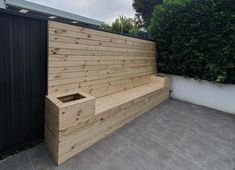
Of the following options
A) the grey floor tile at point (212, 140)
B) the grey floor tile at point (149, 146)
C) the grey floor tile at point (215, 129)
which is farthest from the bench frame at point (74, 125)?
the grey floor tile at point (215, 129)

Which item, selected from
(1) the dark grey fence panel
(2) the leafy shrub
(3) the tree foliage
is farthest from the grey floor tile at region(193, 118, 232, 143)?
(3) the tree foliage

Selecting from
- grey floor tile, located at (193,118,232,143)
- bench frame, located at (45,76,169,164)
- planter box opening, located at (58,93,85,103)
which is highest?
planter box opening, located at (58,93,85,103)

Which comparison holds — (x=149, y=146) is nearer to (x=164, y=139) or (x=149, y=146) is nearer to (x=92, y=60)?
(x=164, y=139)

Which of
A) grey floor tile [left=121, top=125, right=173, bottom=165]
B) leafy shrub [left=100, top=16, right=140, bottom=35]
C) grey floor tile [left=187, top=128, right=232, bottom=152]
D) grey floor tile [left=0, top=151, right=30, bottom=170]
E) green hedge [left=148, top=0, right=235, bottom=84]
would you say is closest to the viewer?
grey floor tile [left=0, top=151, right=30, bottom=170]

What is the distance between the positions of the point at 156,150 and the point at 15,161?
71.6 inches

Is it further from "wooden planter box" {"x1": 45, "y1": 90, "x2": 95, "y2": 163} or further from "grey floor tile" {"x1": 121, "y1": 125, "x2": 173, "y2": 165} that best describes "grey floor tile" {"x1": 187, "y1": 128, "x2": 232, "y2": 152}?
"wooden planter box" {"x1": 45, "y1": 90, "x2": 95, "y2": 163}

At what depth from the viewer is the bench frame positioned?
1767 millimetres

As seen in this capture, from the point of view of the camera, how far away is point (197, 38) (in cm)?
386

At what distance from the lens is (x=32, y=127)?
2088 millimetres

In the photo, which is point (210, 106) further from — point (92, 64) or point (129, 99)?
point (92, 64)

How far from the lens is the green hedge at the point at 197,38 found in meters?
3.49

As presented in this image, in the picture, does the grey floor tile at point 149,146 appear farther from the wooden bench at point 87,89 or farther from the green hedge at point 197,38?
the green hedge at point 197,38

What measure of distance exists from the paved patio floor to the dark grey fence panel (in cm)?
28

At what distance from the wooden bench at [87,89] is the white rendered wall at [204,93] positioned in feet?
4.12
